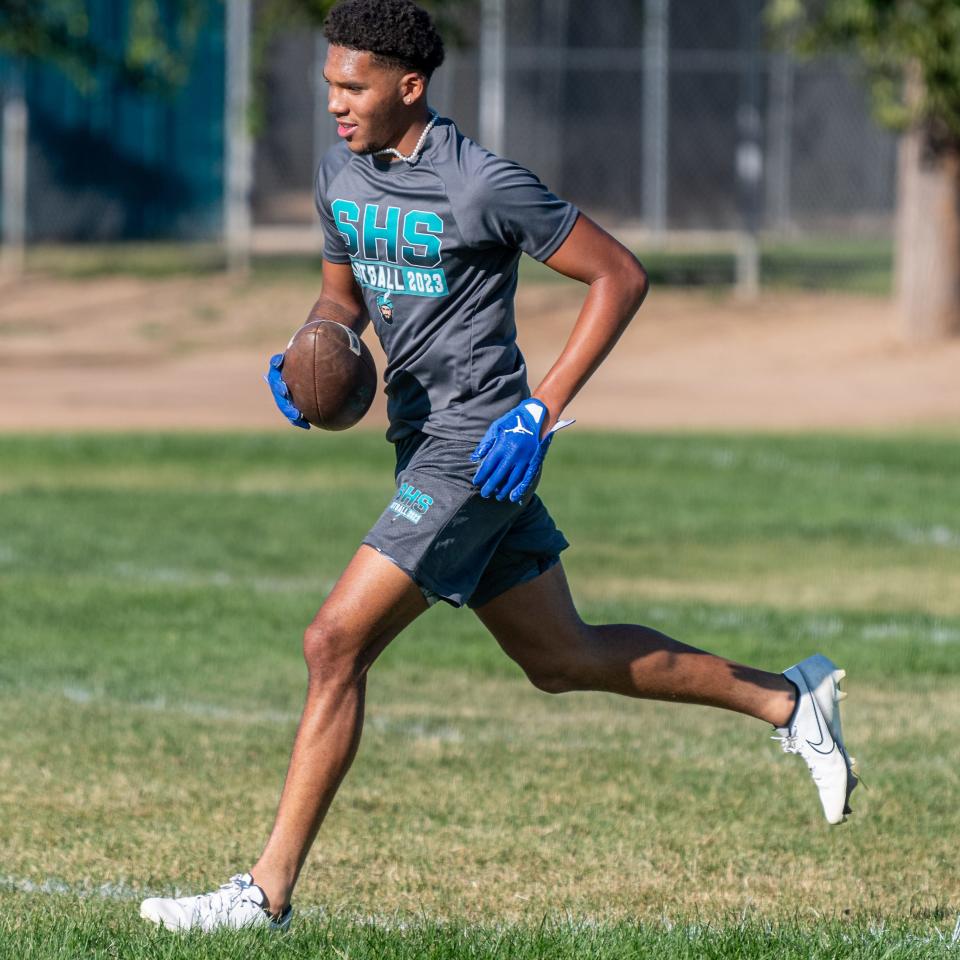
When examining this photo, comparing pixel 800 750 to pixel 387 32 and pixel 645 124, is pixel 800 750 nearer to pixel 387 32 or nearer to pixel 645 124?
pixel 387 32

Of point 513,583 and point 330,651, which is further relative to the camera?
point 513,583

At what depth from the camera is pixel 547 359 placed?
2209 cm

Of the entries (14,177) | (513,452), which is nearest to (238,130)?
(14,177)

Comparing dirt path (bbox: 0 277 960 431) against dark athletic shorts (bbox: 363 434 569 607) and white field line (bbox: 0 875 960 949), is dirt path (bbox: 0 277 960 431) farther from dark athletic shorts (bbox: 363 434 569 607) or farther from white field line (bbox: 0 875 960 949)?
dark athletic shorts (bbox: 363 434 569 607)

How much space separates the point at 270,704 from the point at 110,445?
787cm

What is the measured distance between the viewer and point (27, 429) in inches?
641

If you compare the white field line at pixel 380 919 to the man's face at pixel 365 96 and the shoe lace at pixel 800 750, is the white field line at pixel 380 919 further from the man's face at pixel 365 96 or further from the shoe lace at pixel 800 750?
the man's face at pixel 365 96

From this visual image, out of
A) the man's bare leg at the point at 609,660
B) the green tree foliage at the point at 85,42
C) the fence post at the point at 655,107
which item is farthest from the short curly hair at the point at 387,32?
the fence post at the point at 655,107

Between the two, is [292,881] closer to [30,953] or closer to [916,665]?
[30,953]

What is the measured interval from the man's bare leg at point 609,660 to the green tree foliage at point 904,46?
15.9 m

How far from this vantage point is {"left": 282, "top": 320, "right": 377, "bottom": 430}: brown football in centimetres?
525

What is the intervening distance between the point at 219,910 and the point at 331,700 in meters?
0.56

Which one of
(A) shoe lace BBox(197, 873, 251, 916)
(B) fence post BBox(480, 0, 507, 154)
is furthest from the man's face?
(B) fence post BBox(480, 0, 507, 154)

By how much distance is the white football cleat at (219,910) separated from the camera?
14.7 feet
